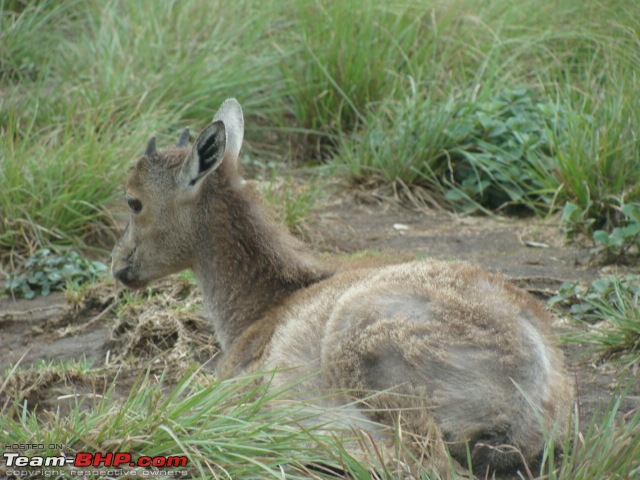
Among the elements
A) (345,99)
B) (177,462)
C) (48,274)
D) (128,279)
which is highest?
(177,462)

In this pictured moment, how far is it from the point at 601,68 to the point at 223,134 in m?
6.13

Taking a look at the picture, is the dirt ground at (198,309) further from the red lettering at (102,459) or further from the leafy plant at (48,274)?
the red lettering at (102,459)

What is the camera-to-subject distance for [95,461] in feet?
14.6

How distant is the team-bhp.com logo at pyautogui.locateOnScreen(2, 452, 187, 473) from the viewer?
440 centimetres

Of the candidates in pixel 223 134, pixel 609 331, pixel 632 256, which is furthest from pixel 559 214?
pixel 223 134

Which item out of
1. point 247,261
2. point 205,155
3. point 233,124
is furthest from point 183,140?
point 247,261

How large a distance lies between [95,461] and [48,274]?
4.46 meters

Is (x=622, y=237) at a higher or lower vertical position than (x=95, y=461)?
lower

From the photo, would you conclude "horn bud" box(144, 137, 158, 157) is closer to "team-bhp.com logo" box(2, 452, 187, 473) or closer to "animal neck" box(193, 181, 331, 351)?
"animal neck" box(193, 181, 331, 351)

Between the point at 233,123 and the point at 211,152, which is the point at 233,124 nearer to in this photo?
the point at 233,123

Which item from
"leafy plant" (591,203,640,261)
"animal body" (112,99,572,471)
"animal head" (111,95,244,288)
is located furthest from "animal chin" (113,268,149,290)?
"leafy plant" (591,203,640,261)

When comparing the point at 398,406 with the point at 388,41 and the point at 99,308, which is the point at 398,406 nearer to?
the point at 99,308

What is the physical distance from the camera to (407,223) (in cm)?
1017

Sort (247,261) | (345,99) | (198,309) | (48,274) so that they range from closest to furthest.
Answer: (247,261)
(198,309)
(48,274)
(345,99)
